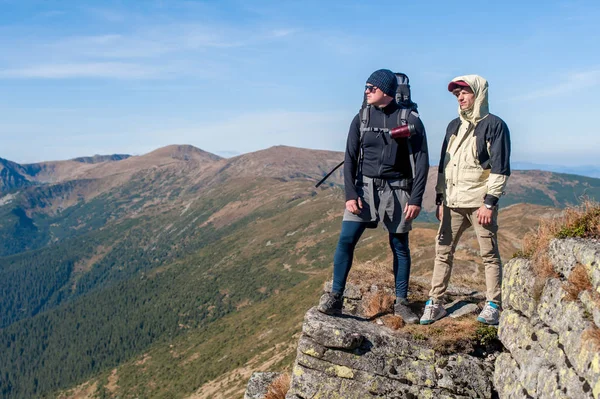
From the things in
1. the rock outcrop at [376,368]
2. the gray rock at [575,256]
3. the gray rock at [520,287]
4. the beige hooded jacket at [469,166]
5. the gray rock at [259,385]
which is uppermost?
the beige hooded jacket at [469,166]

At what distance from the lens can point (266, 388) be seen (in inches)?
471

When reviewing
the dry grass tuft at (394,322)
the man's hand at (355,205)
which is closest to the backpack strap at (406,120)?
the man's hand at (355,205)

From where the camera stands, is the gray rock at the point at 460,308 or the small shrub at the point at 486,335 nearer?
the small shrub at the point at 486,335

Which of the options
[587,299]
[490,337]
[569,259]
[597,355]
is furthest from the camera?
[490,337]

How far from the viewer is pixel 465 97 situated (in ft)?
30.2

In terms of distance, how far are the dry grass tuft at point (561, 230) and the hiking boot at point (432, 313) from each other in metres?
2.43

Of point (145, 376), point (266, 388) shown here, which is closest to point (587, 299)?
point (266, 388)

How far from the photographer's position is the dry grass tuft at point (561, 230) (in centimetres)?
724

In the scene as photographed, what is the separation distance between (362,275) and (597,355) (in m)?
7.85

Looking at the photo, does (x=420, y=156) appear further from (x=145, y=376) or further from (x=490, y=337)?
(x=145, y=376)

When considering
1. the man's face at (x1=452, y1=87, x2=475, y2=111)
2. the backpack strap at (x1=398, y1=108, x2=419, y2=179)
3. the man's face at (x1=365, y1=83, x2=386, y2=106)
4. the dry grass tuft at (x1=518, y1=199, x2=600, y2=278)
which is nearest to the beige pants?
the dry grass tuft at (x1=518, y1=199, x2=600, y2=278)

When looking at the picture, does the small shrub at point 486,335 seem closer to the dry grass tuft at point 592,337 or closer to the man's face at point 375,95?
the dry grass tuft at point 592,337

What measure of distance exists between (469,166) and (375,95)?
262 centimetres

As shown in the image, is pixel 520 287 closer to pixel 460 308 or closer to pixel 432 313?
pixel 432 313
